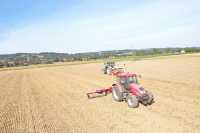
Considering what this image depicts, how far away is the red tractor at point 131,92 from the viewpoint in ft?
39.3

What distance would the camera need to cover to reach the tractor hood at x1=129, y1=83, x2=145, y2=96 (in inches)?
470

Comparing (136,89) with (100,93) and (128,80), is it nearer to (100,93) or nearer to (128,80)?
(128,80)

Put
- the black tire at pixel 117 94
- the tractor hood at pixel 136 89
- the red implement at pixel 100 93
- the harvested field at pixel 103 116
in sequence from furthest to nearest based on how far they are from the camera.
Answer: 1. the red implement at pixel 100 93
2. the black tire at pixel 117 94
3. the tractor hood at pixel 136 89
4. the harvested field at pixel 103 116

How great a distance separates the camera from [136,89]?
39.6 feet

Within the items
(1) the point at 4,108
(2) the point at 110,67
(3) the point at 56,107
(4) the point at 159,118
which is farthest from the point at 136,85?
(2) the point at 110,67

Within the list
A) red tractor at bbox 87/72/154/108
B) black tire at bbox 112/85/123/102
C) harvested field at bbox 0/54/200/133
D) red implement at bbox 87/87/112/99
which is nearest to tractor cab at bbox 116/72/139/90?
Result: red tractor at bbox 87/72/154/108

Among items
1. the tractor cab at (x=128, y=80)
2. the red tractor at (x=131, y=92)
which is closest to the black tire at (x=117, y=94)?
the red tractor at (x=131, y=92)

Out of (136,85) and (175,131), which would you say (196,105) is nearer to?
(136,85)

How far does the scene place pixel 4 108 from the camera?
48.0ft

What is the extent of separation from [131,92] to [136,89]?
0.51 metres

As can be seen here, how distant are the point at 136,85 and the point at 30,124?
16.6 feet

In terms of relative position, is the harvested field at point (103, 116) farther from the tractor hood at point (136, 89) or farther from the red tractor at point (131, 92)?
the tractor hood at point (136, 89)

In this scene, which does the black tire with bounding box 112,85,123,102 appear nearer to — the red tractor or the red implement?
the red tractor

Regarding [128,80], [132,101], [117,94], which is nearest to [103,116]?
[132,101]
